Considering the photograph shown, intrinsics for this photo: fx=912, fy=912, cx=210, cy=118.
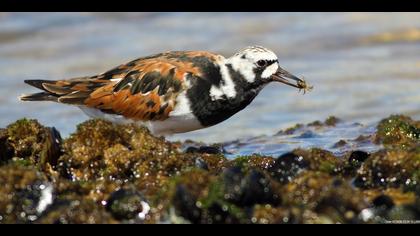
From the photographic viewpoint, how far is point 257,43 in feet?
35.1

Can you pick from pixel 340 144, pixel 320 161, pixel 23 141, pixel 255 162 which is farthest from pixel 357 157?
pixel 23 141

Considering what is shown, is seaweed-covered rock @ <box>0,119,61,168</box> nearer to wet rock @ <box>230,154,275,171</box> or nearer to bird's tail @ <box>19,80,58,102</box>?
wet rock @ <box>230,154,275,171</box>

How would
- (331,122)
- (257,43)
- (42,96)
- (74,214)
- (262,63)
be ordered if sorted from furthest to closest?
(257,43) → (331,122) → (42,96) → (262,63) → (74,214)

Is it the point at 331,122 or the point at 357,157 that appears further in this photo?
the point at 331,122

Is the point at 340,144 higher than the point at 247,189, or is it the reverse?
the point at 247,189

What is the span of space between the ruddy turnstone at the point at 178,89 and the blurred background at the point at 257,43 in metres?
1.79

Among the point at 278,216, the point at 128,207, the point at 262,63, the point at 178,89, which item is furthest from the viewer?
the point at 262,63

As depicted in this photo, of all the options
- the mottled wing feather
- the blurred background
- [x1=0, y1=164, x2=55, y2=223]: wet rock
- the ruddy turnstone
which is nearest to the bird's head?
the ruddy turnstone

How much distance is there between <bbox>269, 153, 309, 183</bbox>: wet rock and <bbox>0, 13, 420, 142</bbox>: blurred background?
3.21 metres

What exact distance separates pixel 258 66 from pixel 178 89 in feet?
1.81

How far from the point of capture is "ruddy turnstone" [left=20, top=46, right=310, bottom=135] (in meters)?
5.73

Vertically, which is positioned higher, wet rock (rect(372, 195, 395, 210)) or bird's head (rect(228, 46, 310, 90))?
bird's head (rect(228, 46, 310, 90))

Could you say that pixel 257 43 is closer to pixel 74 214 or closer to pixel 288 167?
pixel 288 167
